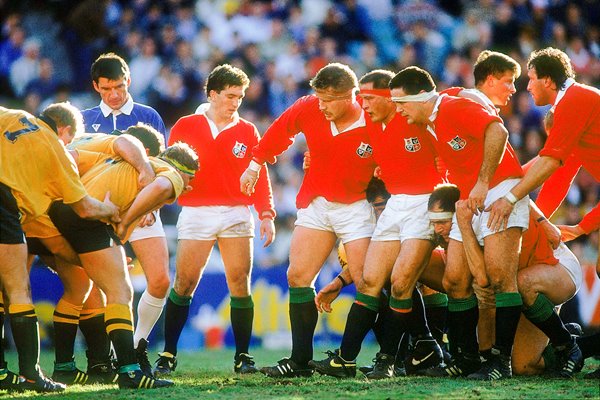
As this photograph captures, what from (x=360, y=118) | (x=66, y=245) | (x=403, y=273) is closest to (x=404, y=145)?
(x=360, y=118)

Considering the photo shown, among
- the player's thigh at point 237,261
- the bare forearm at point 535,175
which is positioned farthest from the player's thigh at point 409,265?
the player's thigh at point 237,261

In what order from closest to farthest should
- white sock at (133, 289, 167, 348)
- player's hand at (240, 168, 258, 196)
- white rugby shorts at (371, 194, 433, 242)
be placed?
white rugby shorts at (371, 194, 433, 242)
player's hand at (240, 168, 258, 196)
white sock at (133, 289, 167, 348)

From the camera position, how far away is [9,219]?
19.3ft

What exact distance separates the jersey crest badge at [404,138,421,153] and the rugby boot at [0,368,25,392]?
9.94 feet

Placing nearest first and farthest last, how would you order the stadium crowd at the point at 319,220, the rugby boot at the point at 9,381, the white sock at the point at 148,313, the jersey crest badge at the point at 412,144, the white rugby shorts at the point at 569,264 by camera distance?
1. the rugby boot at the point at 9,381
2. the stadium crowd at the point at 319,220
3. the jersey crest badge at the point at 412,144
4. the white rugby shorts at the point at 569,264
5. the white sock at the point at 148,313

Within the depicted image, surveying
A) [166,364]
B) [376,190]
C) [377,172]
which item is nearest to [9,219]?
[166,364]

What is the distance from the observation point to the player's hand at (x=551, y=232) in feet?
22.4

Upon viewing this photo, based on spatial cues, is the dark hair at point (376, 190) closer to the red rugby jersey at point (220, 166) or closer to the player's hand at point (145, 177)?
the red rugby jersey at point (220, 166)

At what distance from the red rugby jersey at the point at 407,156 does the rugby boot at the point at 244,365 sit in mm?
1852

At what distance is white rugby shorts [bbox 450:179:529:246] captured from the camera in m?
6.34

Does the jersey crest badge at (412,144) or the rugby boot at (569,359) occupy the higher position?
the jersey crest badge at (412,144)

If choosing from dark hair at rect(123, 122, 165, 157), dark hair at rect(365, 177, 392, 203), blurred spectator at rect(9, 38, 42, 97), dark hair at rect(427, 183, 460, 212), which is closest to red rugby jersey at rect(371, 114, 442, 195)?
dark hair at rect(427, 183, 460, 212)

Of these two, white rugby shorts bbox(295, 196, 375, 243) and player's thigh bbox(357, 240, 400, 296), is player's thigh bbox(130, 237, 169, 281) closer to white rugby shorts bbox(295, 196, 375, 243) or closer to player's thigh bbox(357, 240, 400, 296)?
white rugby shorts bbox(295, 196, 375, 243)

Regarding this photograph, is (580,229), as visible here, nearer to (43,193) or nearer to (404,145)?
(404,145)
